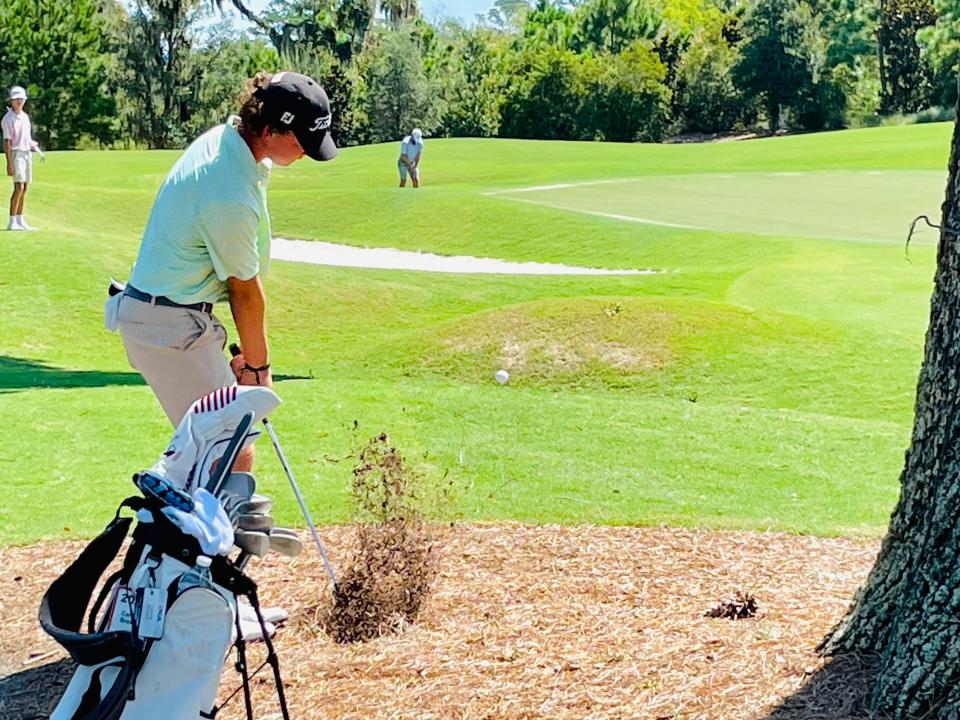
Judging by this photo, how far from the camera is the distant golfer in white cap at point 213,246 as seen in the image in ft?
16.0

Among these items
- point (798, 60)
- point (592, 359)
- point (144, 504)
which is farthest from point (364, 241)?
point (798, 60)

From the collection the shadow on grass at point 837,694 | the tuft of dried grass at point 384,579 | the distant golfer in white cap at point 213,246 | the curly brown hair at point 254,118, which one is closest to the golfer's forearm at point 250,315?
the distant golfer in white cap at point 213,246

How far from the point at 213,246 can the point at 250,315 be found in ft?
1.15

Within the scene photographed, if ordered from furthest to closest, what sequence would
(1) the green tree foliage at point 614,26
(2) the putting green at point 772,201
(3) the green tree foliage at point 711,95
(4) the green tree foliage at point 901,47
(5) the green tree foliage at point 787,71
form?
(1) the green tree foliage at point 614,26 < (4) the green tree foliage at point 901,47 < (3) the green tree foliage at point 711,95 < (5) the green tree foliage at point 787,71 < (2) the putting green at point 772,201

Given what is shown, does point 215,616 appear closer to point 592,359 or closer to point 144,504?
point 144,504

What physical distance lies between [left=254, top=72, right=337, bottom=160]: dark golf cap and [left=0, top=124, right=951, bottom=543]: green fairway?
10.2 feet

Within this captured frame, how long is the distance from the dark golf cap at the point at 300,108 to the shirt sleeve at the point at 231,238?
38 cm

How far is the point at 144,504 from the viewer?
3.39 metres

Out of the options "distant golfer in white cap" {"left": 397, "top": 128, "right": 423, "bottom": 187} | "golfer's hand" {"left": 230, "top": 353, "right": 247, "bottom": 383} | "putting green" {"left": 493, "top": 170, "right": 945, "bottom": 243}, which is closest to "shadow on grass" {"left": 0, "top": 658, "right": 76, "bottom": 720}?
"golfer's hand" {"left": 230, "top": 353, "right": 247, "bottom": 383}

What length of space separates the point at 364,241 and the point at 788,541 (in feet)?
72.8

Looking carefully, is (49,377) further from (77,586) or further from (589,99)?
(589,99)

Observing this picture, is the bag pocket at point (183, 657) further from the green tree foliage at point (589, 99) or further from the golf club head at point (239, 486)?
the green tree foliage at point (589, 99)

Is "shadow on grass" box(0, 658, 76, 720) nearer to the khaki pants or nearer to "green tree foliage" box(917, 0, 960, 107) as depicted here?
the khaki pants

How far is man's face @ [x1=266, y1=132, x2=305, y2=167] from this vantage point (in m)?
4.98
